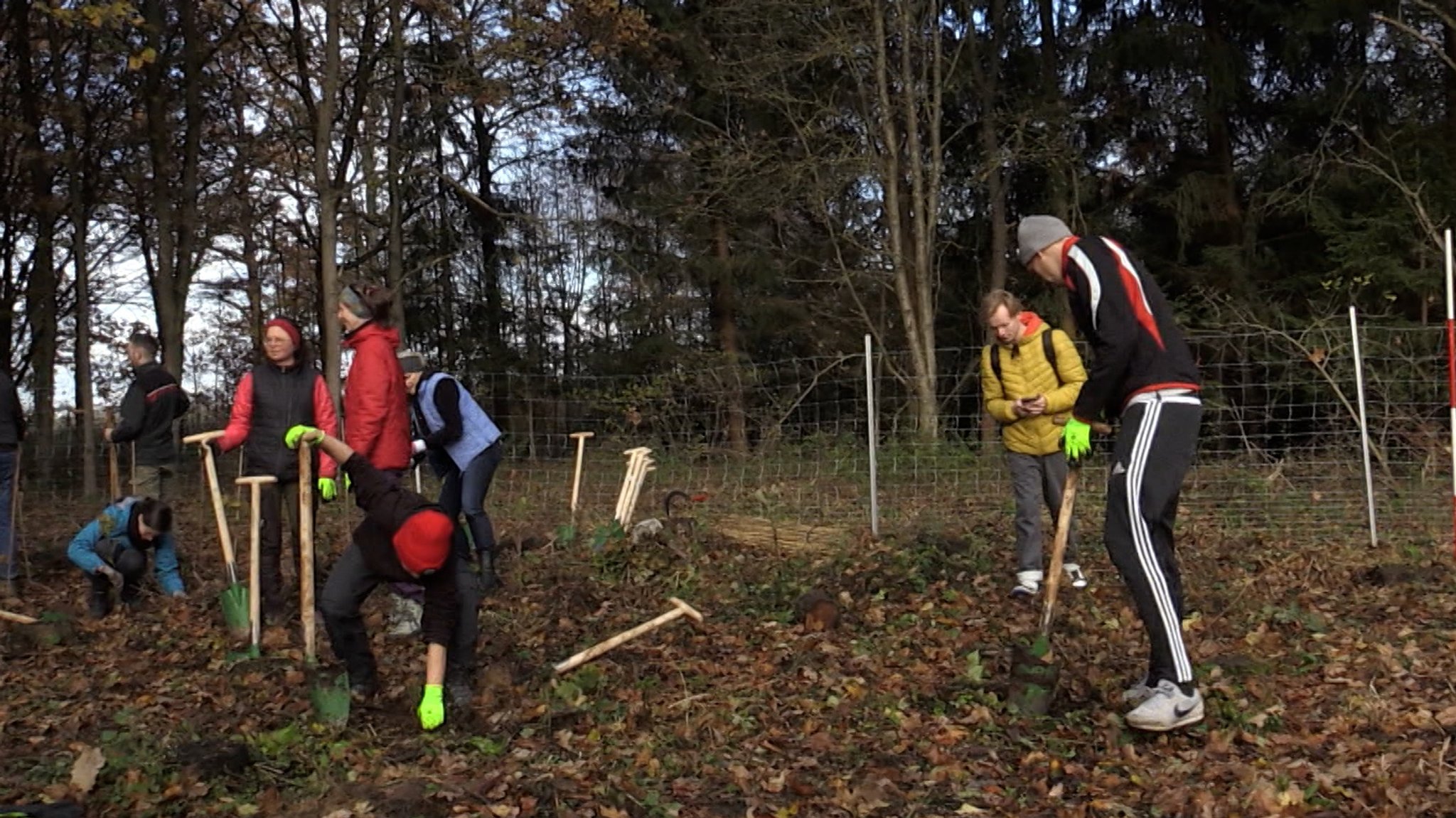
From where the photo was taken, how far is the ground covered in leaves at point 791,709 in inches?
126

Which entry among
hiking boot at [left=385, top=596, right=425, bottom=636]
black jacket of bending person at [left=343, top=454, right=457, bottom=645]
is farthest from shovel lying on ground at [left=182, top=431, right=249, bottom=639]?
black jacket of bending person at [left=343, top=454, right=457, bottom=645]

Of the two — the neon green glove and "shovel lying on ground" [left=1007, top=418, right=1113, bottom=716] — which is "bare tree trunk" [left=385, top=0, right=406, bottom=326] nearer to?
the neon green glove

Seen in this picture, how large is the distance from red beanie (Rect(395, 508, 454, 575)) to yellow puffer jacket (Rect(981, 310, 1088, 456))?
9.97ft

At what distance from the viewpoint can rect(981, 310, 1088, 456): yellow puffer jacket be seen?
5.44 metres

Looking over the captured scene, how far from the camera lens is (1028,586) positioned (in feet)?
18.2

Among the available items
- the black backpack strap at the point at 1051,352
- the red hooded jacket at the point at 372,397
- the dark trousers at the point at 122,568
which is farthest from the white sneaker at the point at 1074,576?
the dark trousers at the point at 122,568

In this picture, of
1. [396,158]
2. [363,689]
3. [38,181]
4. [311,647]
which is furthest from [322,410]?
[38,181]

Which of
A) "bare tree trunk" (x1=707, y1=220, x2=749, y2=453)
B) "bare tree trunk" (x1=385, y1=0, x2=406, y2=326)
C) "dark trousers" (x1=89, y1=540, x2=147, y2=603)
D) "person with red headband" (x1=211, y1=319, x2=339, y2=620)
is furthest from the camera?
"bare tree trunk" (x1=707, y1=220, x2=749, y2=453)

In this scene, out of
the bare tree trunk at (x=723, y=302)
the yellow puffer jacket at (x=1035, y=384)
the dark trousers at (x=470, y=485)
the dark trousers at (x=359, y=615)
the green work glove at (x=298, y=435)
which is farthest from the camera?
the bare tree trunk at (x=723, y=302)

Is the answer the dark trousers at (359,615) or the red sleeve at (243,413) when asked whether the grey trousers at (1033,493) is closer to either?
the dark trousers at (359,615)

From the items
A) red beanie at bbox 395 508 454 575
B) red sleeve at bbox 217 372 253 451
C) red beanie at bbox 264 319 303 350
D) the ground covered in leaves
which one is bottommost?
the ground covered in leaves

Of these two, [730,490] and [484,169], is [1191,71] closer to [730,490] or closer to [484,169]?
[730,490]

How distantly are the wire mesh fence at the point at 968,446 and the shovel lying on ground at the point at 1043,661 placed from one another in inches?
145

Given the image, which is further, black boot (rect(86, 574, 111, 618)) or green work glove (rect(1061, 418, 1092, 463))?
black boot (rect(86, 574, 111, 618))
